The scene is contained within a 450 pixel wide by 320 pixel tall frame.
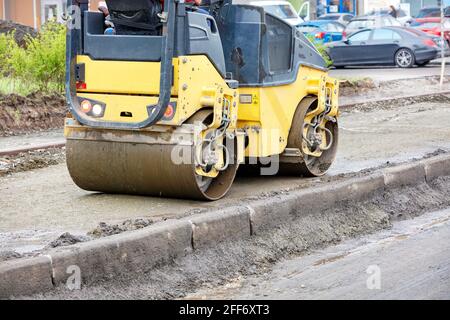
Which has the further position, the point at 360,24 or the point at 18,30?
the point at 360,24

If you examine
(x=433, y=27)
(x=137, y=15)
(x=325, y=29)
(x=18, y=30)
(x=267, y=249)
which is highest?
(x=137, y=15)

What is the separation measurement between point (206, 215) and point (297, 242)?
37.7 inches

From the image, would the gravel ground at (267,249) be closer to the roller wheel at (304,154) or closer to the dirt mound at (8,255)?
the dirt mound at (8,255)

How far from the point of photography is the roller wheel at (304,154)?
10.3 meters

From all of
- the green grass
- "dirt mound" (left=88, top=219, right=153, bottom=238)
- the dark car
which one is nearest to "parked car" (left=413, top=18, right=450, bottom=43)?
the dark car

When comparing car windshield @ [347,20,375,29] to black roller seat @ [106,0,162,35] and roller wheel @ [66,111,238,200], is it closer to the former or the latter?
roller wheel @ [66,111,238,200]

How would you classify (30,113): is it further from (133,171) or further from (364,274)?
(364,274)

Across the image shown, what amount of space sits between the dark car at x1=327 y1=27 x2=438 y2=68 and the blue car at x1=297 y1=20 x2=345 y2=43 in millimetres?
5045

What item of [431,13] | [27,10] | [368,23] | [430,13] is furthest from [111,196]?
[430,13]

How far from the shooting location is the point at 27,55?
1592 centimetres

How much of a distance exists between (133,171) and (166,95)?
34.0 inches

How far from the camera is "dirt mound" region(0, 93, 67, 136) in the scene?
14.3 meters

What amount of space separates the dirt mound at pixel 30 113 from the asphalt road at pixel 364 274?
6998 mm

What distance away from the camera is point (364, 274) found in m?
7.37
